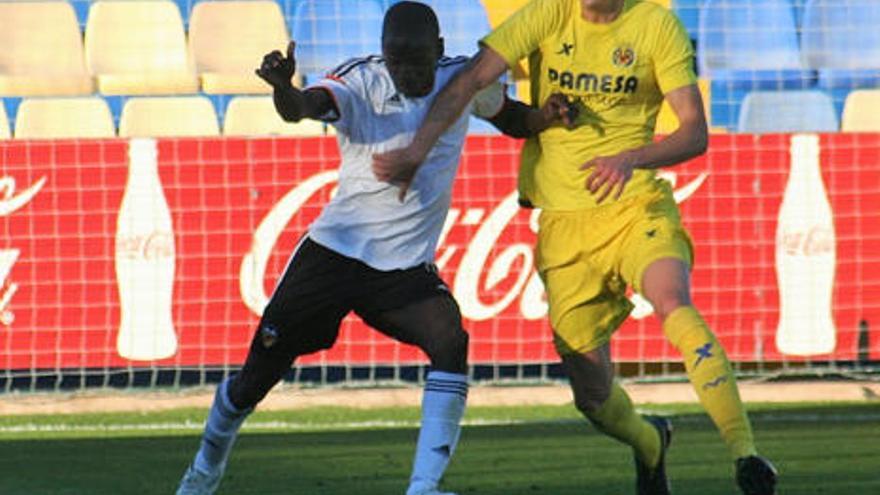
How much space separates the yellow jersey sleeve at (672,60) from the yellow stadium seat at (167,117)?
717 cm

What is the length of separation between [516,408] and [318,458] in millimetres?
3295

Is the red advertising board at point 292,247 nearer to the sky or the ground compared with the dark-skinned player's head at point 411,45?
nearer to the ground

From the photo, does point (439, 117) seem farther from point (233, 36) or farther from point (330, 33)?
point (233, 36)

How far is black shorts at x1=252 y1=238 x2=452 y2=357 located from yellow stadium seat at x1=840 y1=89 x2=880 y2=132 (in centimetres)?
807

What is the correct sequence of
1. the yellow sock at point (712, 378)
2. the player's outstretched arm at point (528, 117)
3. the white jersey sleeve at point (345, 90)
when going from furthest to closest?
the player's outstretched arm at point (528, 117) → the white jersey sleeve at point (345, 90) → the yellow sock at point (712, 378)

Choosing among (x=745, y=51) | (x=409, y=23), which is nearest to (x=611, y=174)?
(x=409, y=23)

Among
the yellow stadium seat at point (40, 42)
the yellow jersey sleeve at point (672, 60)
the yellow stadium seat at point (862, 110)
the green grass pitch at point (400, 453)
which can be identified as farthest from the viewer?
the yellow stadium seat at point (40, 42)

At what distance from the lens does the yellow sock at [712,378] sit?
749cm

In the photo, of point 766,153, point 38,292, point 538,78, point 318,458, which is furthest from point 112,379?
point 538,78

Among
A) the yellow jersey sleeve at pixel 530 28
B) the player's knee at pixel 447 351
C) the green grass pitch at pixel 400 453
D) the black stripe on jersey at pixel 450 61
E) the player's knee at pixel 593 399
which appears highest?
the yellow jersey sleeve at pixel 530 28

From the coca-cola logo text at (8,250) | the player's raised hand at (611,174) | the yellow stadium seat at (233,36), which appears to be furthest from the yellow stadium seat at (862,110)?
the player's raised hand at (611,174)

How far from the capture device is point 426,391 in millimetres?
7809

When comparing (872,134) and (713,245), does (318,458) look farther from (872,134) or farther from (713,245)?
(872,134)

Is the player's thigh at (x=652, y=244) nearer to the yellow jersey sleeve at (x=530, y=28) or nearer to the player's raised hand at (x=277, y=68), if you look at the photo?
the yellow jersey sleeve at (x=530, y=28)
